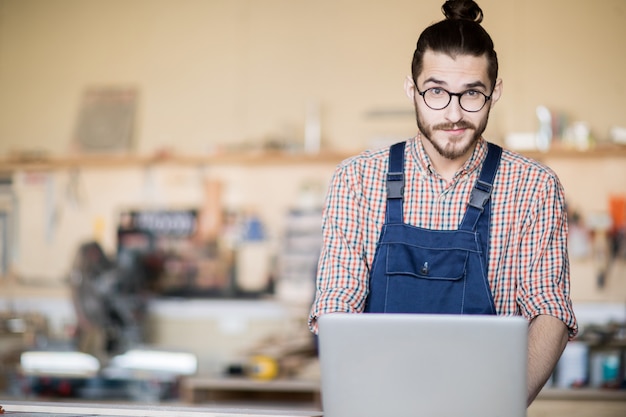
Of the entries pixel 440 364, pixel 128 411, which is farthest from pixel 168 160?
pixel 440 364

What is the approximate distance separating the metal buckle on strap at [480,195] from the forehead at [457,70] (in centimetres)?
25

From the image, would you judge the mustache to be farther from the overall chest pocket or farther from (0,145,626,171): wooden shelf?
(0,145,626,171): wooden shelf

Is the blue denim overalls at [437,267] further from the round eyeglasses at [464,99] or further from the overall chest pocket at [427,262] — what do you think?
the round eyeglasses at [464,99]

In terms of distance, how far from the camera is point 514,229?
207 centimetres

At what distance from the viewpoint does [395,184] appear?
217 centimetres

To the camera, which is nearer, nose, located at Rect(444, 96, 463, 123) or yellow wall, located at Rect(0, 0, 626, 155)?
nose, located at Rect(444, 96, 463, 123)

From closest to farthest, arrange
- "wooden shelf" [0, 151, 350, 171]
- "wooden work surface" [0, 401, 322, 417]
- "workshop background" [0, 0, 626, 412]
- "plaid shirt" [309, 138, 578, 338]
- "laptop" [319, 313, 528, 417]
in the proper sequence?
"laptop" [319, 313, 528, 417] → "wooden work surface" [0, 401, 322, 417] → "plaid shirt" [309, 138, 578, 338] → "workshop background" [0, 0, 626, 412] → "wooden shelf" [0, 151, 350, 171]

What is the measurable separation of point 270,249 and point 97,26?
6.35 feet

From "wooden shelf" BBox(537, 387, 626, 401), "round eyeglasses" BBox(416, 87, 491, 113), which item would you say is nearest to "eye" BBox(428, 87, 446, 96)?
"round eyeglasses" BBox(416, 87, 491, 113)

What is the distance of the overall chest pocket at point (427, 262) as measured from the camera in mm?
2049

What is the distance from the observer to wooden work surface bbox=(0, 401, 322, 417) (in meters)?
1.65

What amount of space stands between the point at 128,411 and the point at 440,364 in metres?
0.65

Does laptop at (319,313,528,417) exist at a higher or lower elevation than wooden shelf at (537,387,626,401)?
higher

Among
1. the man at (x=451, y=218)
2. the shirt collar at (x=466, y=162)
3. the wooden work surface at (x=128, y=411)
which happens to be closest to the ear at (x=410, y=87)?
the man at (x=451, y=218)
